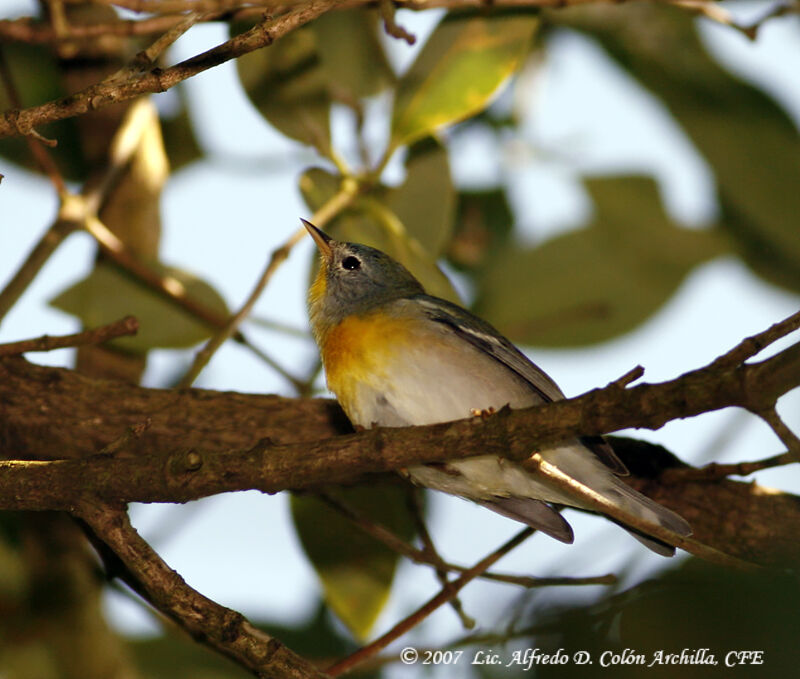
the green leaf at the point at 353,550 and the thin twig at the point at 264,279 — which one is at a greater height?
the thin twig at the point at 264,279

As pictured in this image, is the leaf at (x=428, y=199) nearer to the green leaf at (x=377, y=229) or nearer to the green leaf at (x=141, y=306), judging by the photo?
the green leaf at (x=377, y=229)

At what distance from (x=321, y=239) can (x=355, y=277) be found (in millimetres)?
258

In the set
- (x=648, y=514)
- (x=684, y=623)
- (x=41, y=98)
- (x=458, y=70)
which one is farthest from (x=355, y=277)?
(x=684, y=623)

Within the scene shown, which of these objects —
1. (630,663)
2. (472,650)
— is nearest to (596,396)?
(630,663)

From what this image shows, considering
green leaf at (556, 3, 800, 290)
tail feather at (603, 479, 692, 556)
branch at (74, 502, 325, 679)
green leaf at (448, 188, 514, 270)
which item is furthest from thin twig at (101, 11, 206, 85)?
green leaf at (448, 188, 514, 270)

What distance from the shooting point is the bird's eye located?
458cm

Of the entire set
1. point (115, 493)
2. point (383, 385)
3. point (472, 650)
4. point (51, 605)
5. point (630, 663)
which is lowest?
point (630, 663)

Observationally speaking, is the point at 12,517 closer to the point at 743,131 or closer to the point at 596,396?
the point at 596,396

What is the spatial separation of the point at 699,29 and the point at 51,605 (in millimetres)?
4394

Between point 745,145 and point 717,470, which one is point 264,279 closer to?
point 717,470

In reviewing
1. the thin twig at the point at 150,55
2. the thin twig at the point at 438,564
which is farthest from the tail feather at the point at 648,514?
the thin twig at the point at 150,55

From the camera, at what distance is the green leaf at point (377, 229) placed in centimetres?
426

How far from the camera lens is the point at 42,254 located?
420 cm

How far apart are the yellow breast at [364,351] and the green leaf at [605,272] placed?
1478mm
